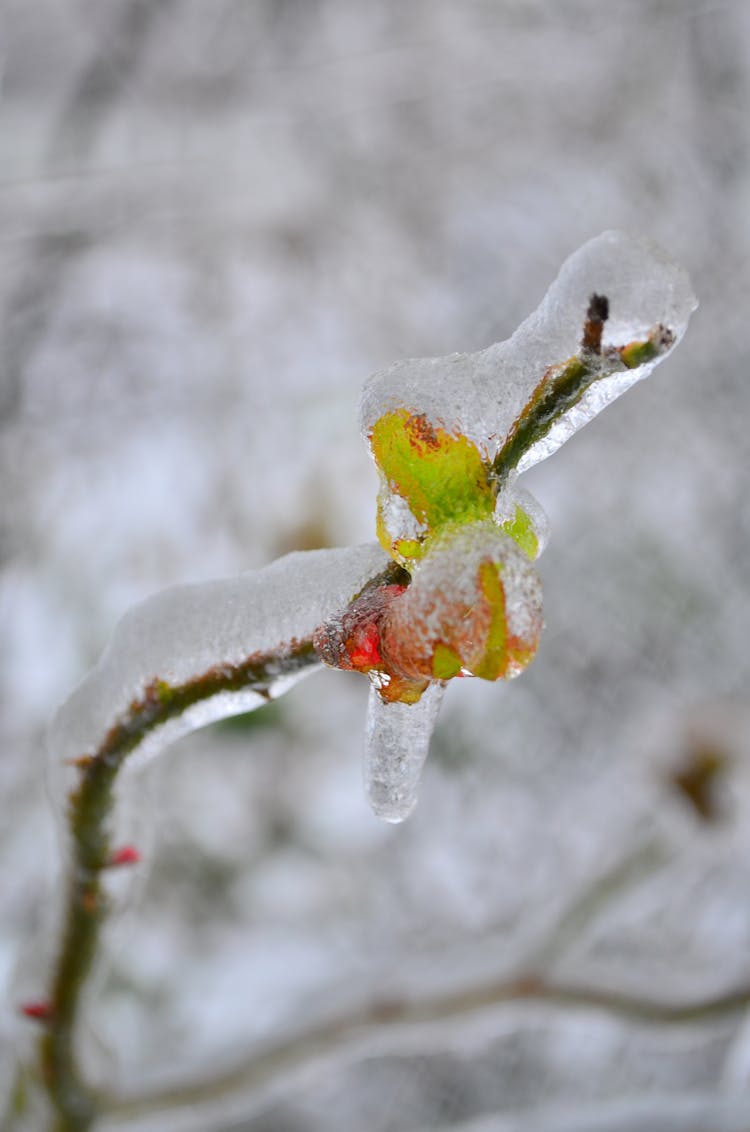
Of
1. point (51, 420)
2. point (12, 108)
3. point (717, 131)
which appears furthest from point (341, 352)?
point (717, 131)

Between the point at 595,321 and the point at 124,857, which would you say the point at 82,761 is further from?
the point at 595,321

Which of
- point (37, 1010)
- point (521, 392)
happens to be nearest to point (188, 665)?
point (521, 392)

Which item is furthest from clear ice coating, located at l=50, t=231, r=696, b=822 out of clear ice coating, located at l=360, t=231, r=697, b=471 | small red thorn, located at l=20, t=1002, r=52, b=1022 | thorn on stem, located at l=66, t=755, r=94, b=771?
small red thorn, located at l=20, t=1002, r=52, b=1022

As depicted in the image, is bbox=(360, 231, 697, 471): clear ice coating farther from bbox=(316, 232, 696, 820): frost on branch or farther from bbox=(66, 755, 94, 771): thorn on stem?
bbox=(66, 755, 94, 771): thorn on stem

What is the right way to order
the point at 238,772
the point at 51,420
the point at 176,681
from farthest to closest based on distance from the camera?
the point at 238,772, the point at 51,420, the point at 176,681

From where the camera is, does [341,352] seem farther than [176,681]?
Yes

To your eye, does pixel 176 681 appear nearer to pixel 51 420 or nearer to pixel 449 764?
pixel 51 420

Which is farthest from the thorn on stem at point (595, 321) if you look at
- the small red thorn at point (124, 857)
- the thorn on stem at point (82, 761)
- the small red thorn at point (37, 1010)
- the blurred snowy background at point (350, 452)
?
the blurred snowy background at point (350, 452)
